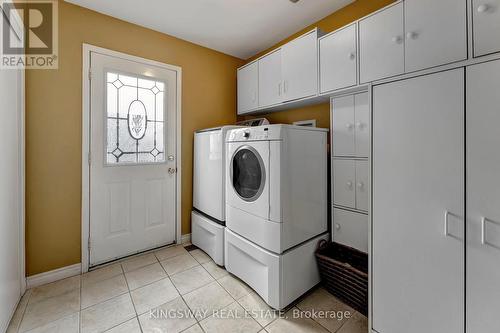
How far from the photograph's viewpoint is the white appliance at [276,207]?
158 centimetres

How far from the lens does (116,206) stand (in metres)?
2.25

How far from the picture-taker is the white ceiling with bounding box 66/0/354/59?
79.2 inches

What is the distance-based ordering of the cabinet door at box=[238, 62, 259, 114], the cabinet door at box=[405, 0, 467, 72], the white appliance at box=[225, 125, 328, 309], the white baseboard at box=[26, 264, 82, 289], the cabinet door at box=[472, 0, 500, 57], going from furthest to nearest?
1. the cabinet door at box=[238, 62, 259, 114]
2. the white baseboard at box=[26, 264, 82, 289]
3. the white appliance at box=[225, 125, 328, 309]
4. the cabinet door at box=[405, 0, 467, 72]
5. the cabinet door at box=[472, 0, 500, 57]

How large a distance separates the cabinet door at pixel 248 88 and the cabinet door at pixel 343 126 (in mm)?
1040

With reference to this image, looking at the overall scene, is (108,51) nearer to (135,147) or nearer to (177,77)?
(177,77)

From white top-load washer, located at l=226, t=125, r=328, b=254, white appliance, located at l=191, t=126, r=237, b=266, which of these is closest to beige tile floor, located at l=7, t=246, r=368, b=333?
white appliance, located at l=191, t=126, r=237, b=266

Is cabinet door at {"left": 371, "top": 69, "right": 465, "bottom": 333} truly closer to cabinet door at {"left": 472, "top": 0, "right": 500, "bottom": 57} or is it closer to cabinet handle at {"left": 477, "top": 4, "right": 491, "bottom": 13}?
cabinet door at {"left": 472, "top": 0, "right": 500, "bottom": 57}

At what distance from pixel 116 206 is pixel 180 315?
133 centimetres

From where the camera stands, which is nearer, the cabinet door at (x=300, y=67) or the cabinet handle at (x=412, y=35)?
the cabinet handle at (x=412, y=35)

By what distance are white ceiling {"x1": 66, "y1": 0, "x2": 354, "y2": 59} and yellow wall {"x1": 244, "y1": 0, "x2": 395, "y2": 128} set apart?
0.06 m

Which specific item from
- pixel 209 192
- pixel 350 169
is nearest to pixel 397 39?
pixel 350 169

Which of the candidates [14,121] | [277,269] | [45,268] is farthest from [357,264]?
[14,121]

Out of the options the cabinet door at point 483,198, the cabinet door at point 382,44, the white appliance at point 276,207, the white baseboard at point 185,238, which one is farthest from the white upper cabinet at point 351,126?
the white baseboard at point 185,238
